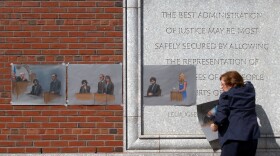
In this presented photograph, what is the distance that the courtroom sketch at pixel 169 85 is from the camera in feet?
20.8

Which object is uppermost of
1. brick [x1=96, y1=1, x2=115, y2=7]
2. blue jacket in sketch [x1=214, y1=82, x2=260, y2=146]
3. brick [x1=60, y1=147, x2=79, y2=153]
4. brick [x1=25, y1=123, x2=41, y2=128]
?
brick [x1=96, y1=1, x2=115, y2=7]

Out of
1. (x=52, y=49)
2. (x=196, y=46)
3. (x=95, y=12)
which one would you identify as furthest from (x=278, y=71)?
(x=52, y=49)

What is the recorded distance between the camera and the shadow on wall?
6332mm

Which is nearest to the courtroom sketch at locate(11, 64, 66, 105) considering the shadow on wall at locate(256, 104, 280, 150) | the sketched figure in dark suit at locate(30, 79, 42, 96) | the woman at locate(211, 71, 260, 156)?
the sketched figure in dark suit at locate(30, 79, 42, 96)

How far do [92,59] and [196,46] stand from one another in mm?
1235

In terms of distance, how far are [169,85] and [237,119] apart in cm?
128

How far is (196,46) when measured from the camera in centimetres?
635

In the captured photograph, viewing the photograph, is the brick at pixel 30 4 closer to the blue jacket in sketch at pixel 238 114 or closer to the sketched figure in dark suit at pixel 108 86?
the sketched figure in dark suit at pixel 108 86

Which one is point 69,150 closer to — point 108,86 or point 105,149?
point 105,149

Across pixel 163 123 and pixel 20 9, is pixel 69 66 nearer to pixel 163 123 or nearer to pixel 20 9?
pixel 20 9

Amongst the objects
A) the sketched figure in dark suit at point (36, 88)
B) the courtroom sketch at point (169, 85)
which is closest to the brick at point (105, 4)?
the courtroom sketch at point (169, 85)

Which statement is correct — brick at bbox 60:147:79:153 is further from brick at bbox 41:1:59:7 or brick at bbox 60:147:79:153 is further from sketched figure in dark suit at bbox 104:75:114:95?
brick at bbox 41:1:59:7

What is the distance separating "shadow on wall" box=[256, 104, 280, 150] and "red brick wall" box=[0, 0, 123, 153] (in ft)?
5.40

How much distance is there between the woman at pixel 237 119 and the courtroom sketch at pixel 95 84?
1426mm
